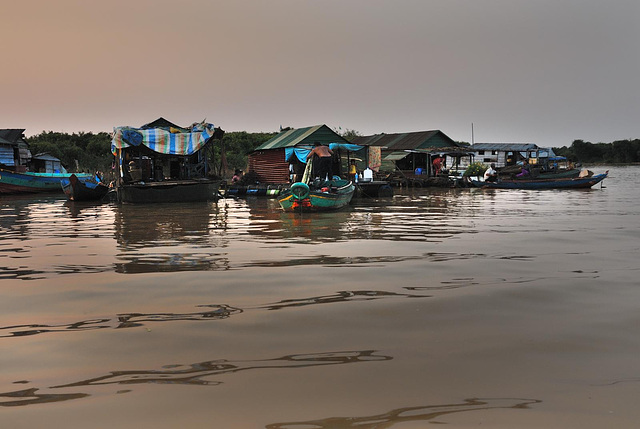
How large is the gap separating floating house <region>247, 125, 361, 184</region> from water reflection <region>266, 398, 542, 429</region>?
87.2 feet

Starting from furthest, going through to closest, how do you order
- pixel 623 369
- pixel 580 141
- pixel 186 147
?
pixel 580 141
pixel 186 147
pixel 623 369

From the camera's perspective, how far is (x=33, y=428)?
8.65 ft

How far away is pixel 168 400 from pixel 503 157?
169 feet

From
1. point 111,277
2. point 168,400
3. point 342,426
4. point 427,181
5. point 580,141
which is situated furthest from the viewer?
point 580,141

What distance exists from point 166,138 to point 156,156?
75.0 inches

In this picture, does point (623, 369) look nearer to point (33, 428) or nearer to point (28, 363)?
point (33, 428)

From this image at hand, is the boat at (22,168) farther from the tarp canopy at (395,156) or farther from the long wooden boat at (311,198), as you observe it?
the tarp canopy at (395,156)

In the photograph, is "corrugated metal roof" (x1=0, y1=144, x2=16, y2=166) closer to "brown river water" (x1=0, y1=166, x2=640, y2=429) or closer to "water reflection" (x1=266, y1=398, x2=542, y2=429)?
"brown river water" (x1=0, y1=166, x2=640, y2=429)

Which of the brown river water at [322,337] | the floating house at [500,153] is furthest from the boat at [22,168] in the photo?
the floating house at [500,153]

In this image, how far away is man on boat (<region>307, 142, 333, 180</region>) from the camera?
17094 mm

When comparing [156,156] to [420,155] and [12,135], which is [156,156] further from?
[420,155]

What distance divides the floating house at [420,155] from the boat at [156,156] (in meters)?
16.5

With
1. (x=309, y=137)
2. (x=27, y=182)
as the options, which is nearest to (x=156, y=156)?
(x=309, y=137)

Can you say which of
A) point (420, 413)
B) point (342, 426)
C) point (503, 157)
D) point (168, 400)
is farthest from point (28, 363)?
point (503, 157)
